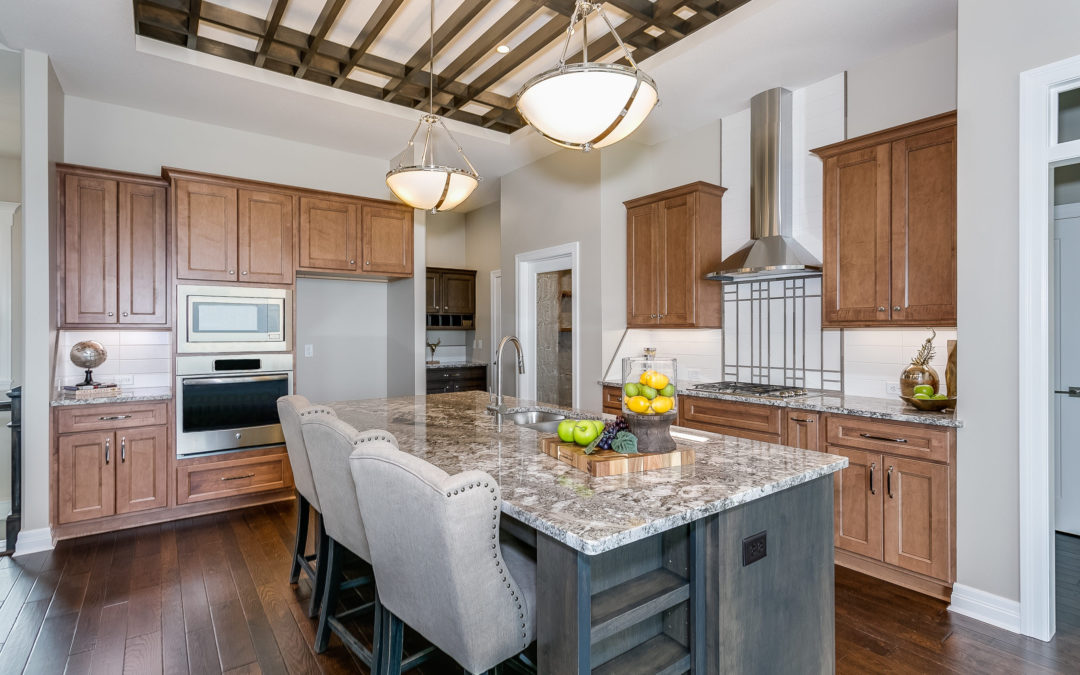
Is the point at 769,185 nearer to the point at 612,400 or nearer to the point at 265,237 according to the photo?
the point at 612,400

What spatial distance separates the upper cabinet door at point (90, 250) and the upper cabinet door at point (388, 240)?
70.2 inches

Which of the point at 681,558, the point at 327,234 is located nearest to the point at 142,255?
the point at 327,234

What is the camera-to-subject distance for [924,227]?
2.97m

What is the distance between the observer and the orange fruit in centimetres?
178

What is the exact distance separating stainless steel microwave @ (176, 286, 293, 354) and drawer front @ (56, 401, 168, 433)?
1.46 feet

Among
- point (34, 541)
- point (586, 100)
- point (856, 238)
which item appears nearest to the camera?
point (586, 100)

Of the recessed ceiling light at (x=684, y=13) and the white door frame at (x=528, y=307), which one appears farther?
the white door frame at (x=528, y=307)

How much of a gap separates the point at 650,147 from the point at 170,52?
11.9 feet

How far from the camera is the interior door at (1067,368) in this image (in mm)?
3457

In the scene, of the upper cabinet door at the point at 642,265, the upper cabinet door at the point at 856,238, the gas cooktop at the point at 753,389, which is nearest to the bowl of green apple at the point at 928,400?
the upper cabinet door at the point at 856,238

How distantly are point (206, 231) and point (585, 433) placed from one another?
12.0ft

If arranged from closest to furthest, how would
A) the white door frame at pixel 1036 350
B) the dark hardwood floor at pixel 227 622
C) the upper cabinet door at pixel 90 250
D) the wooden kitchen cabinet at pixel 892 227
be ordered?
the dark hardwood floor at pixel 227 622, the white door frame at pixel 1036 350, the wooden kitchen cabinet at pixel 892 227, the upper cabinet door at pixel 90 250

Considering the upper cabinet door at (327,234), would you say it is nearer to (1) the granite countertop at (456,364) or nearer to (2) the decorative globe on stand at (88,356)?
(2) the decorative globe on stand at (88,356)

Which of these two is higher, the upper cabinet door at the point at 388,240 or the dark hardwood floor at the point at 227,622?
the upper cabinet door at the point at 388,240
